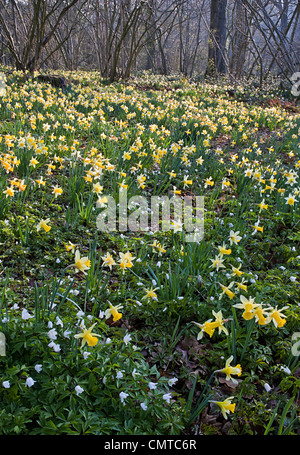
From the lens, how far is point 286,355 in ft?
5.51

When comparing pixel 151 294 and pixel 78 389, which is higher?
pixel 151 294

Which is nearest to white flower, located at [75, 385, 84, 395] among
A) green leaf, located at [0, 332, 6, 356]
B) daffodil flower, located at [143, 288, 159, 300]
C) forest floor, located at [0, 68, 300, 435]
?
forest floor, located at [0, 68, 300, 435]

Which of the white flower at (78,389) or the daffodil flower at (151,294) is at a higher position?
the daffodil flower at (151,294)

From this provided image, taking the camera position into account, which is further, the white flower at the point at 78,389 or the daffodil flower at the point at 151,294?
the daffodil flower at the point at 151,294

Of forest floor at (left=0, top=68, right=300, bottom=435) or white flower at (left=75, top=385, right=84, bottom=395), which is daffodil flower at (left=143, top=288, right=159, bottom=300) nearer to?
forest floor at (left=0, top=68, right=300, bottom=435)

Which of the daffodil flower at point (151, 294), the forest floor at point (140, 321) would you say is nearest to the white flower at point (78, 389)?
the forest floor at point (140, 321)

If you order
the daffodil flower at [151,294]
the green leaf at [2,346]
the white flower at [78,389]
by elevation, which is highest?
the daffodil flower at [151,294]

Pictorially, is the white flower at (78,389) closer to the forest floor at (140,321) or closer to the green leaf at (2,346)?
the forest floor at (140,321)

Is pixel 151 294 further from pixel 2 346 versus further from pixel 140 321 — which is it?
pixel 2 346

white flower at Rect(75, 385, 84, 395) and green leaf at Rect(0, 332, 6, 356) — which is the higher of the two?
green leaf at Rect(0, 332, 6, 356)

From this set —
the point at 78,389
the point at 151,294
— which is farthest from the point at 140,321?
the point at 78,389

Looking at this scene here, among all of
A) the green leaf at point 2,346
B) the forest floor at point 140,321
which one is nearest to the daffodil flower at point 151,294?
the forest floor at point 140,321

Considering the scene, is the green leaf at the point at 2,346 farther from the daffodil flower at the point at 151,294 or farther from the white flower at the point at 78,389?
the daffodil flower at the point at 151,294
